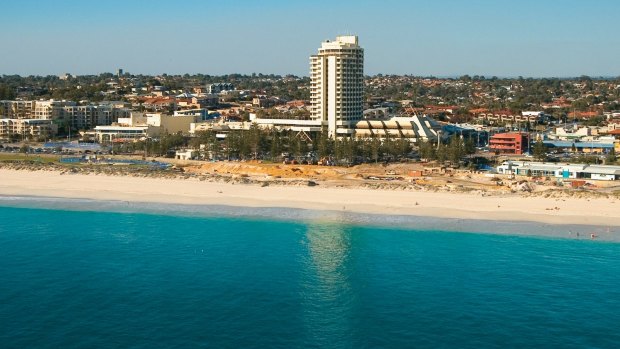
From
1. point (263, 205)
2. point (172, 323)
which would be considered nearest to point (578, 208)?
point (263, 205)

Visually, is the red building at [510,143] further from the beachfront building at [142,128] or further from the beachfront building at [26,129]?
the beachfront building at [26,129]

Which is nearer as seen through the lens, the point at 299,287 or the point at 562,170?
the point at 299,287

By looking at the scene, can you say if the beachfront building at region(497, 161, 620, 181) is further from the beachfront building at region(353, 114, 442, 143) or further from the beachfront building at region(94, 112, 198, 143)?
the beachfront building at region(94, 112, 198, 143)

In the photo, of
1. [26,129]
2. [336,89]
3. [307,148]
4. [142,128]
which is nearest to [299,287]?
[307,148]

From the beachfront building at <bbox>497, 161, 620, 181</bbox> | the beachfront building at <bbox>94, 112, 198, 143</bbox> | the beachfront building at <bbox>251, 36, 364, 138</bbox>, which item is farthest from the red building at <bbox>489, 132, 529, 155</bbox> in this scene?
the beachfront building at <bbox>94, 112, 198, 143</bbox>

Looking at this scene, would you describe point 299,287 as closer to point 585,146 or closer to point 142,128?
point 585,146
